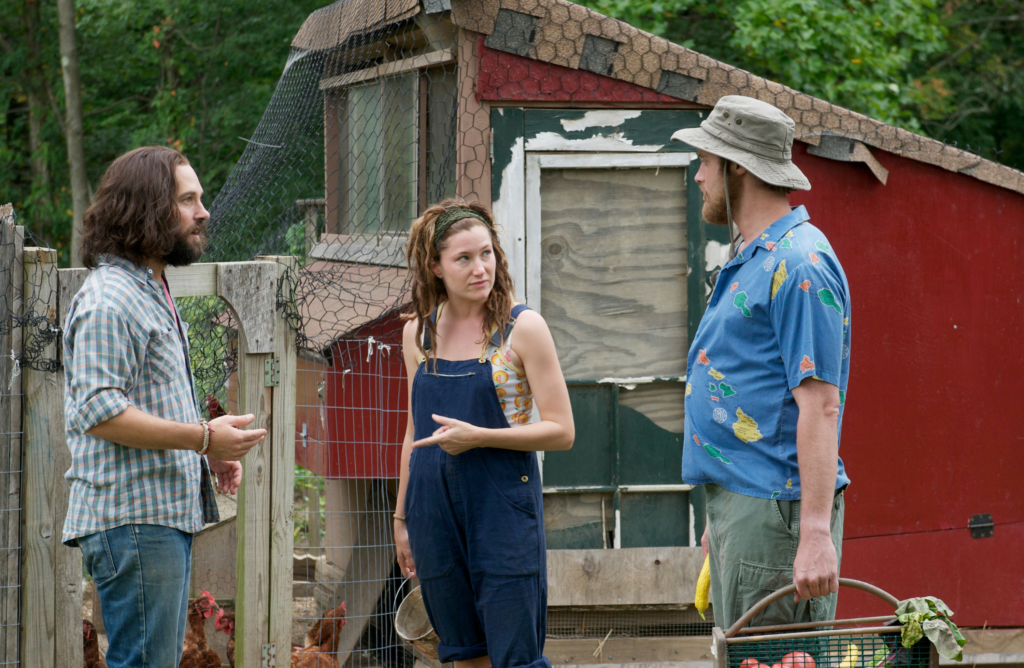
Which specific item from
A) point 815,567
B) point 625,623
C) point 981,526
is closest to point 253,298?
point 815,567

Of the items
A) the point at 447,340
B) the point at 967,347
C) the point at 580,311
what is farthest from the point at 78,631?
the point at 967,347

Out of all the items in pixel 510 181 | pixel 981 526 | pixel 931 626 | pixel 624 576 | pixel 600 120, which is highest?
pixel 600 120

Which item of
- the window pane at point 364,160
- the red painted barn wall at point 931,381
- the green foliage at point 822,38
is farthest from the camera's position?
the green foliage at point 822,38

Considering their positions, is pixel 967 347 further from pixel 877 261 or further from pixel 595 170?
pixel 595 170

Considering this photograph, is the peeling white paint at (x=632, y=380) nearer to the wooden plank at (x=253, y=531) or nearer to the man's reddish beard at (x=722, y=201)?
the wooden plank at (x=253, y=531)

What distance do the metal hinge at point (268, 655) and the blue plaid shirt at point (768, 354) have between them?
202 cm

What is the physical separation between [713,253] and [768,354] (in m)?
2.26

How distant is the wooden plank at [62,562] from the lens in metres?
3.36

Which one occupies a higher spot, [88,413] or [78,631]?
[88,413]

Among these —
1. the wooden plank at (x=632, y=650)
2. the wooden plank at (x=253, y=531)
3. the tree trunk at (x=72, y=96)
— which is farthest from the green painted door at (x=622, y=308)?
the tree trunk at (x=72, y=96)

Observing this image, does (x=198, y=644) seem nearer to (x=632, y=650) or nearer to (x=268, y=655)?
(x=268, y=655)

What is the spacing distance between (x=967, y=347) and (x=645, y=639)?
224cm

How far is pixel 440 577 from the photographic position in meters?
2.65

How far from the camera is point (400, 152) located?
5254 millimetres
